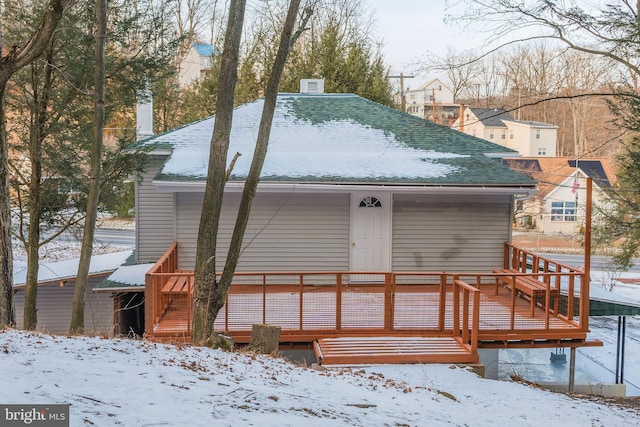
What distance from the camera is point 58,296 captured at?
16.0 m

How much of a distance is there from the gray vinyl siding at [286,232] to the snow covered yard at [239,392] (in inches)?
197

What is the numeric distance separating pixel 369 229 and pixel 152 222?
5361 millimetres

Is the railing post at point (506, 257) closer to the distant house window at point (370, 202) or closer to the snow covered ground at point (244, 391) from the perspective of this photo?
the distant house window at point (370, 202)

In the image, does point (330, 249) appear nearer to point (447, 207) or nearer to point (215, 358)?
point (447, 207)

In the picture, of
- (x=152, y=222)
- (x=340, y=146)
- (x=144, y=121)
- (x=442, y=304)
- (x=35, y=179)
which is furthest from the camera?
(x=144, y=121)

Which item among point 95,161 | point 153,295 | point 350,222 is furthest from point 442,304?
point 95,161

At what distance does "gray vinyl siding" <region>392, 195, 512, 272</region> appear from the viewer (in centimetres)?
1366

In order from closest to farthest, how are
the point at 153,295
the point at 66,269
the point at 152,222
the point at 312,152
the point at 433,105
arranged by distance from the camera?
the point at 153,295
the point at 312,152
the point at 152,222
the point at 66,269
the point at 433,105

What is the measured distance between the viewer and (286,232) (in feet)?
44.5

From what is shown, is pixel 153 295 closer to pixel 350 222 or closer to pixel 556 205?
pixel 350 222

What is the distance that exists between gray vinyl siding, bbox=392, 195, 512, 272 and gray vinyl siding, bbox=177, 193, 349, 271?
4.22 ft

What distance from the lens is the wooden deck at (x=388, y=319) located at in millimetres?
9594

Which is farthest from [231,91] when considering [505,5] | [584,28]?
[584,28]

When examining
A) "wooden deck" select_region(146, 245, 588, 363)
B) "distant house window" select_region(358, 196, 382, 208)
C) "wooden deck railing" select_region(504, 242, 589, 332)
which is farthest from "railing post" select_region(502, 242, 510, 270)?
"distant house window" select_region(358, 196, 382, 208)
